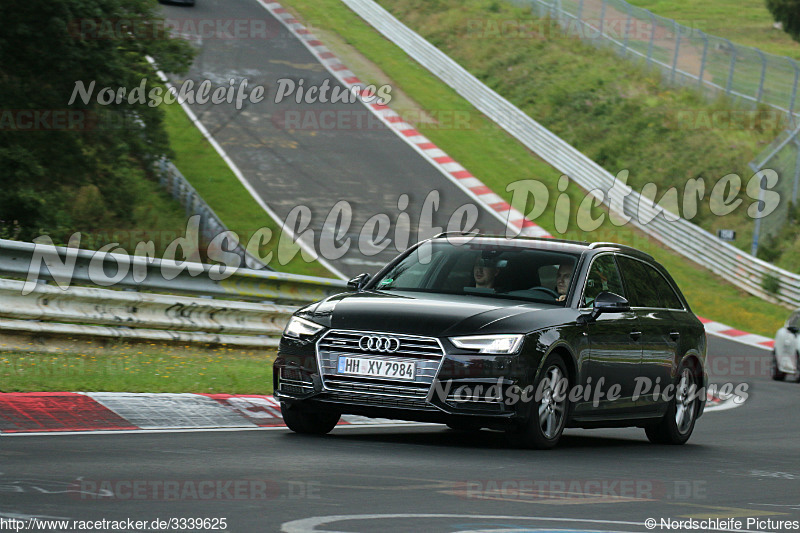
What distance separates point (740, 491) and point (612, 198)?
91.7ft

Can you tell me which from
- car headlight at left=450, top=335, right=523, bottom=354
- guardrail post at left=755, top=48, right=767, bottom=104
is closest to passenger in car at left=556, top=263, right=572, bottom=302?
car headlight at left=450, top=335, right=523, bottom=354

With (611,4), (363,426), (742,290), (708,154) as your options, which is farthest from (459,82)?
(363,426)

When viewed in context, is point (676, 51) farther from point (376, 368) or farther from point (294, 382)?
point (376, 368)

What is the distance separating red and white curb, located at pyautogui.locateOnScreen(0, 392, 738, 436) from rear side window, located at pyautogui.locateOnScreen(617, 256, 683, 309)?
241cm

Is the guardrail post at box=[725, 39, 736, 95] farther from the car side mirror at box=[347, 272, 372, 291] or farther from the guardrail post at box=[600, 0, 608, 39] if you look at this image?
the car side mirror at box=[347, 272, 372, 291]

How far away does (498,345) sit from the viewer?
29.9 ft

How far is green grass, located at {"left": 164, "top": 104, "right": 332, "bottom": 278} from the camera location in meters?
28.2

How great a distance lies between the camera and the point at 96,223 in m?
26.4

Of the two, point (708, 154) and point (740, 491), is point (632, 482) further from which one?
point (708, 154)

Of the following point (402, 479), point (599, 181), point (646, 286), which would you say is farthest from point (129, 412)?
point (599, 181)

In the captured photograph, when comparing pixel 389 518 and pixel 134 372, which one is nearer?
pixel 389 518

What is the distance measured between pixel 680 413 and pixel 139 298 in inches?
219

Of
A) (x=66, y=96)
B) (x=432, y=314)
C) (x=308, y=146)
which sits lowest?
(x=308, y=146)

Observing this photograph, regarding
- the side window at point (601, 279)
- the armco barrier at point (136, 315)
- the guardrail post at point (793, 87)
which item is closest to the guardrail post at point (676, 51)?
the guardrail post at point (793, 87)
